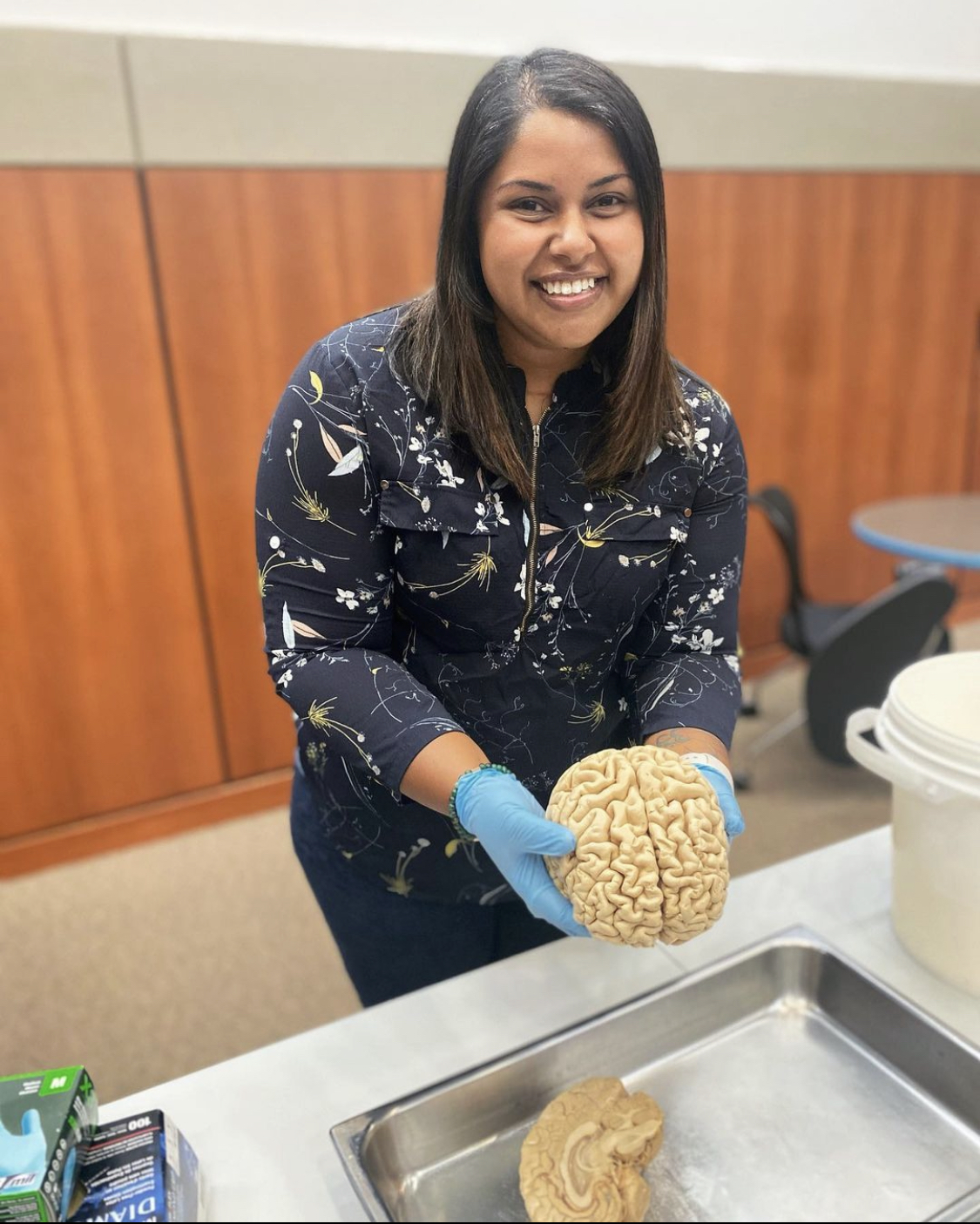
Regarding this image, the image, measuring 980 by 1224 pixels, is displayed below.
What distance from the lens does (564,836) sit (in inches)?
31.6

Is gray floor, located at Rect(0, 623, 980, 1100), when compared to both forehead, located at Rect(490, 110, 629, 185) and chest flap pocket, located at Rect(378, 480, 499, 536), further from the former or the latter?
→ forehead, located at Rect(490, 110, 629, 185)

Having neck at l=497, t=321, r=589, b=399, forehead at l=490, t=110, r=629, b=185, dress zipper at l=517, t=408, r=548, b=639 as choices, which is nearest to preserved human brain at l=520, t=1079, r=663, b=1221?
dress zipper at l=517, t=408, r=548, b=639

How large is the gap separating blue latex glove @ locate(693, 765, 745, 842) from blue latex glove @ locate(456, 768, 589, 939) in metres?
0.15

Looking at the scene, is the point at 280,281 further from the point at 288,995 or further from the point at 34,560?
the point at 288,995

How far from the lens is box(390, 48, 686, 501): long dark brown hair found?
2.80ft

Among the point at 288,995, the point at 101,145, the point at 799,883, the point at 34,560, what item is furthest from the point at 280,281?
the point at 799,883

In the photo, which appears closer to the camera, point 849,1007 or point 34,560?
point 849,1007

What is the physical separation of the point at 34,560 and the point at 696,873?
204cm

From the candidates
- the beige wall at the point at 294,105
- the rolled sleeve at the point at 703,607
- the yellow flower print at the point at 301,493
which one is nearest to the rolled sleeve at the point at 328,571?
the yellow flower print at the point at 301,493

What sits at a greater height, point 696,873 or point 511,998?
point 696,873

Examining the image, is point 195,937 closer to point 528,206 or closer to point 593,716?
point 593,716

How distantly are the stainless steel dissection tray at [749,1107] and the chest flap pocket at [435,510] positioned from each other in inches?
18.7

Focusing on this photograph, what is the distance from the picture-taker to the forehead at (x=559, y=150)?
84cm

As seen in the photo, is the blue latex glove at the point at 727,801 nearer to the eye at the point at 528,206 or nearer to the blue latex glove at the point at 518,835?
the blue latex glove at the point at 518,835
